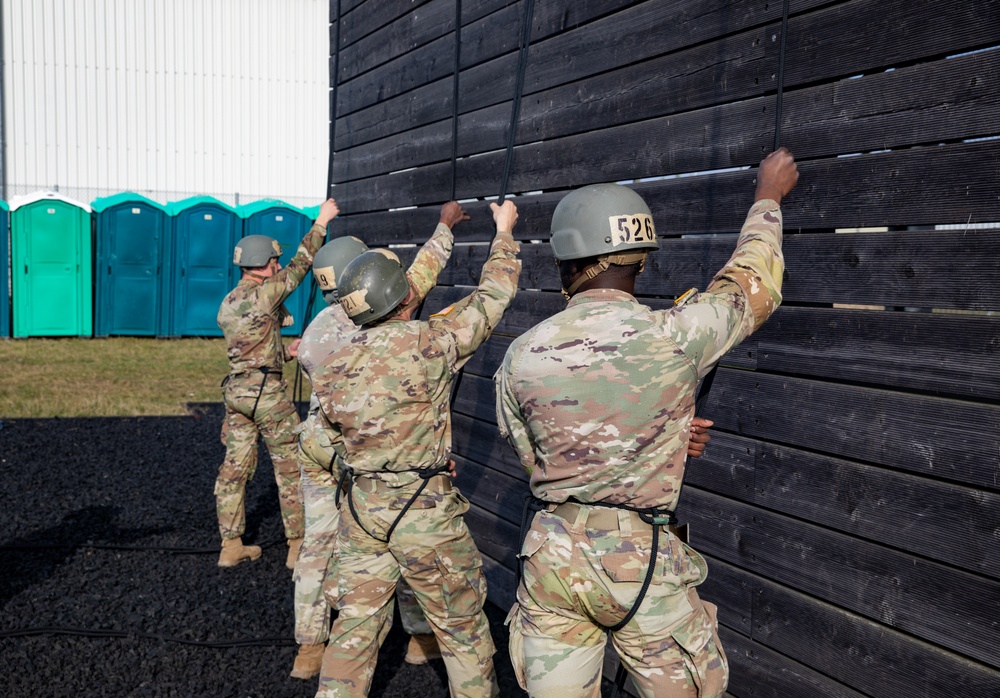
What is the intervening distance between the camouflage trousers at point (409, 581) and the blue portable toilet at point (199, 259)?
16470 millimetres

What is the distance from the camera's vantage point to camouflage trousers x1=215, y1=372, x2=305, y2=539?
7.03 metres

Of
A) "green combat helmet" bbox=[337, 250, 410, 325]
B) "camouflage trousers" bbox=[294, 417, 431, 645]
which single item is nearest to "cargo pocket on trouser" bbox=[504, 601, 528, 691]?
"green combat helmet" bbox=[337, 250, 410, 325]

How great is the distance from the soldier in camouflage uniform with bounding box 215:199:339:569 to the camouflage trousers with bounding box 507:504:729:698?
4397 mm

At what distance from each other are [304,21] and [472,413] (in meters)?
23.2

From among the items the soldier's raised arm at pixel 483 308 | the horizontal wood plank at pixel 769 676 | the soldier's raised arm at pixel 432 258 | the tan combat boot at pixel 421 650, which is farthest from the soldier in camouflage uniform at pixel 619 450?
the tan combat boot at pixel 421 650

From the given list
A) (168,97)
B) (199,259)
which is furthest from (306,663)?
(168,97)

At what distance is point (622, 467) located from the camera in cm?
283

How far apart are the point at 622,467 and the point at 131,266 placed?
60.8 ft

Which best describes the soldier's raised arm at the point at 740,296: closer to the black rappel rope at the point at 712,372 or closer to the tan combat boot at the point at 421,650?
the black rappel rope at the point at 712,372

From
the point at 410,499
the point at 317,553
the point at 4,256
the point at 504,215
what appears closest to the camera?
the point at 410,499

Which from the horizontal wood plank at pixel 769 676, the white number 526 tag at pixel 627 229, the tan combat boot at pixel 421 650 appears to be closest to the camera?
the white number 526 tag at pixel 627 229

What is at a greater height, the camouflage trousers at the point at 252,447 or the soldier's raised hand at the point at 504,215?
the soldier's raised hand at the point at 504,215

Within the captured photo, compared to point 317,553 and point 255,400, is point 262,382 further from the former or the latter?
point 317,553

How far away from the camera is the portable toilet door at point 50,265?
18828mm
